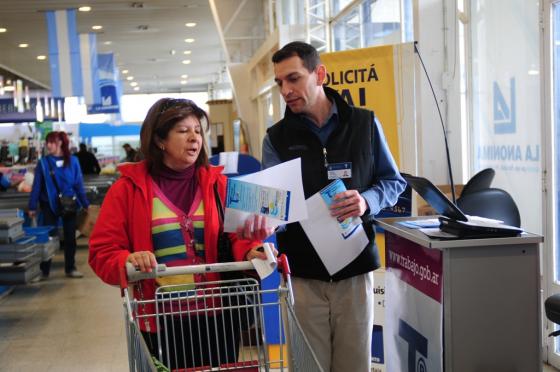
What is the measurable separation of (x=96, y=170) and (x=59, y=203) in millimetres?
8013

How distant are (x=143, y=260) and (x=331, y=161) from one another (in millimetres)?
865

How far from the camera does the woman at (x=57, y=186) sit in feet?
27.3

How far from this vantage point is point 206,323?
222 cm

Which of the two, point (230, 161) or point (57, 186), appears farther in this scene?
point (57, 186)

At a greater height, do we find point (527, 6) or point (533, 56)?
point (527, 6)

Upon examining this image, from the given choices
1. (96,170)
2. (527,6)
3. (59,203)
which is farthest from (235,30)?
(527,6)

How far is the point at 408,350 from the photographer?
276cm

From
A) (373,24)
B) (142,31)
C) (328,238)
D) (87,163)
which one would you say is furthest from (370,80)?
(142,31)

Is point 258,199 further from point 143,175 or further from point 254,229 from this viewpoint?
point 143,175

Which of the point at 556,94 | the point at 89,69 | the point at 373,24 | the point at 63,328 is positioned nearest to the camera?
the point at 556,94

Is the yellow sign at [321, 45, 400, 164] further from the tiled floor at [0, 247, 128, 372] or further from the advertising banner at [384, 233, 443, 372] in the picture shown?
the tiled floor at [0, 247, 128, 372]

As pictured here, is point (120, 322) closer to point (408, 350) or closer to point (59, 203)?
point (59, 203)

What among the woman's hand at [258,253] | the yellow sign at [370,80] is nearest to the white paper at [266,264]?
the woman's hand at [258,253]

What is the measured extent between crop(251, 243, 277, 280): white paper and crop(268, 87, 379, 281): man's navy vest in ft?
1.52
